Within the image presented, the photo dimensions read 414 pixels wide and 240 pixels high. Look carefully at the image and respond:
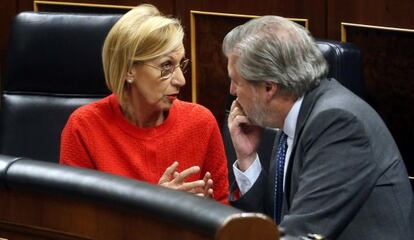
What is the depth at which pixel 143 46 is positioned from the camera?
229cm

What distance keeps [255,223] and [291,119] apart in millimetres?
759

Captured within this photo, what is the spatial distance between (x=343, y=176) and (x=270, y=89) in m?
0.25

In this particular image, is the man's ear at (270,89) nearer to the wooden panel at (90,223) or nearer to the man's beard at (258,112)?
the man's beard at (258,112)

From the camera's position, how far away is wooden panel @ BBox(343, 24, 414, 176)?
2.79 meters

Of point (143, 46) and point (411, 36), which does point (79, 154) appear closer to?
point (143, 46)

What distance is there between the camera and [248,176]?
2189mm

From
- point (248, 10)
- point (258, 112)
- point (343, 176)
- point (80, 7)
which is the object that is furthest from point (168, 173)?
point (80, 7)

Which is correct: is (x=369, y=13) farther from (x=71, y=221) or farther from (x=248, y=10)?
(x=71, y=221)

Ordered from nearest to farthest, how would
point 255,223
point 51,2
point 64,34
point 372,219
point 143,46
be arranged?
1. point 255,223
2. point 372,219
3. point 143,46
4. point 64,34
5. point 51,2

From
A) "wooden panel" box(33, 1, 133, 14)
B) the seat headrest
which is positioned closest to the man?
the seat headrest

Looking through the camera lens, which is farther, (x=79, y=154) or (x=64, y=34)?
(x=64, y=34)

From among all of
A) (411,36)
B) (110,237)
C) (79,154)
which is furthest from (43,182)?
(411,36)

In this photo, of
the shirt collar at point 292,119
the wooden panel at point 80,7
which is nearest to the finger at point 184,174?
the shirt collar at point 292,119

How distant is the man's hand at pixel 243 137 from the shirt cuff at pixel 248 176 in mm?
11
